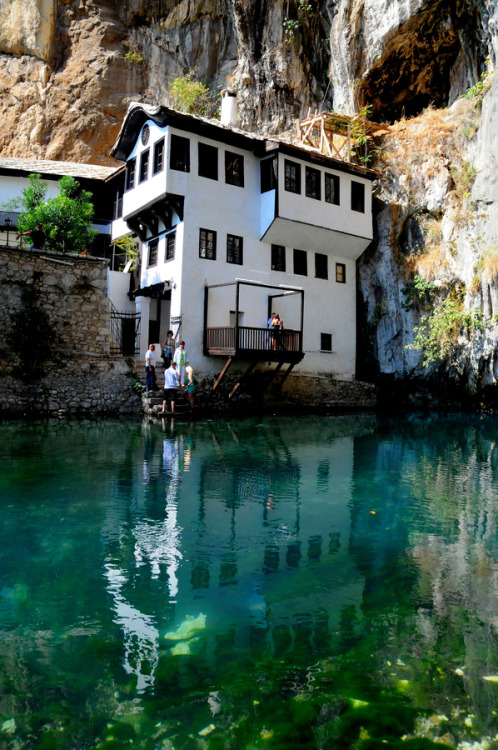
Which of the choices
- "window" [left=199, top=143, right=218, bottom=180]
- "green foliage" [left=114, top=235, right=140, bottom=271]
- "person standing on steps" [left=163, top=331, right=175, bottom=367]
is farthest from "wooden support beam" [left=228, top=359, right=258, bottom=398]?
"green foliage" [left=114, top=235, right=140, bottom=271]

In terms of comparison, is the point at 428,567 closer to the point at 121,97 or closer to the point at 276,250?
the point at 276,250

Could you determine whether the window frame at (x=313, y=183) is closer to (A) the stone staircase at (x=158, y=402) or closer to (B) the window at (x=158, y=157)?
(B) the window at (x=158, y=157)

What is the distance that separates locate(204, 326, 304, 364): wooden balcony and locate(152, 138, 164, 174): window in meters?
6.55

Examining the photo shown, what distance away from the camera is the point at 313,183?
82.5 ft

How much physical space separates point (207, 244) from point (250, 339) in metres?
4.20

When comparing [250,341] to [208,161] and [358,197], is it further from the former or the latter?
[358,197]

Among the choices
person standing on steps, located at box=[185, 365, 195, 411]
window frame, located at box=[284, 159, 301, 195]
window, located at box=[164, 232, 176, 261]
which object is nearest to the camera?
person standing on steps, located at box=[185, 365, 195, 411]

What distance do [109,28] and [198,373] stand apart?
30833 millimetres

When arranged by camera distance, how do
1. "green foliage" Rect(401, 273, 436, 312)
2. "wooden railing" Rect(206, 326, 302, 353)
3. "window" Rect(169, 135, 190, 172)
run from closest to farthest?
"wooden railing" Rect(206, 326, 302, 353) < "window" Rect(169, 135, 190, 172) < "green foliage" Rect(401, 273, 436, 312)

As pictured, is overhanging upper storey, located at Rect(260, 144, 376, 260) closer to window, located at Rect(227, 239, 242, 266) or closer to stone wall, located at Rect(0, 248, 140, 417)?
window, located at Rect(227, 239, 242, 266)

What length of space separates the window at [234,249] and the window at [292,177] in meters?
2.97

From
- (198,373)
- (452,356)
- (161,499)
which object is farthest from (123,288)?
(161,499)

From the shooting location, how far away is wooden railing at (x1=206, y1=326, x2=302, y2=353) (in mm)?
21984

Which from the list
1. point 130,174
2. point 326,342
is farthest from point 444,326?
point 130,174
